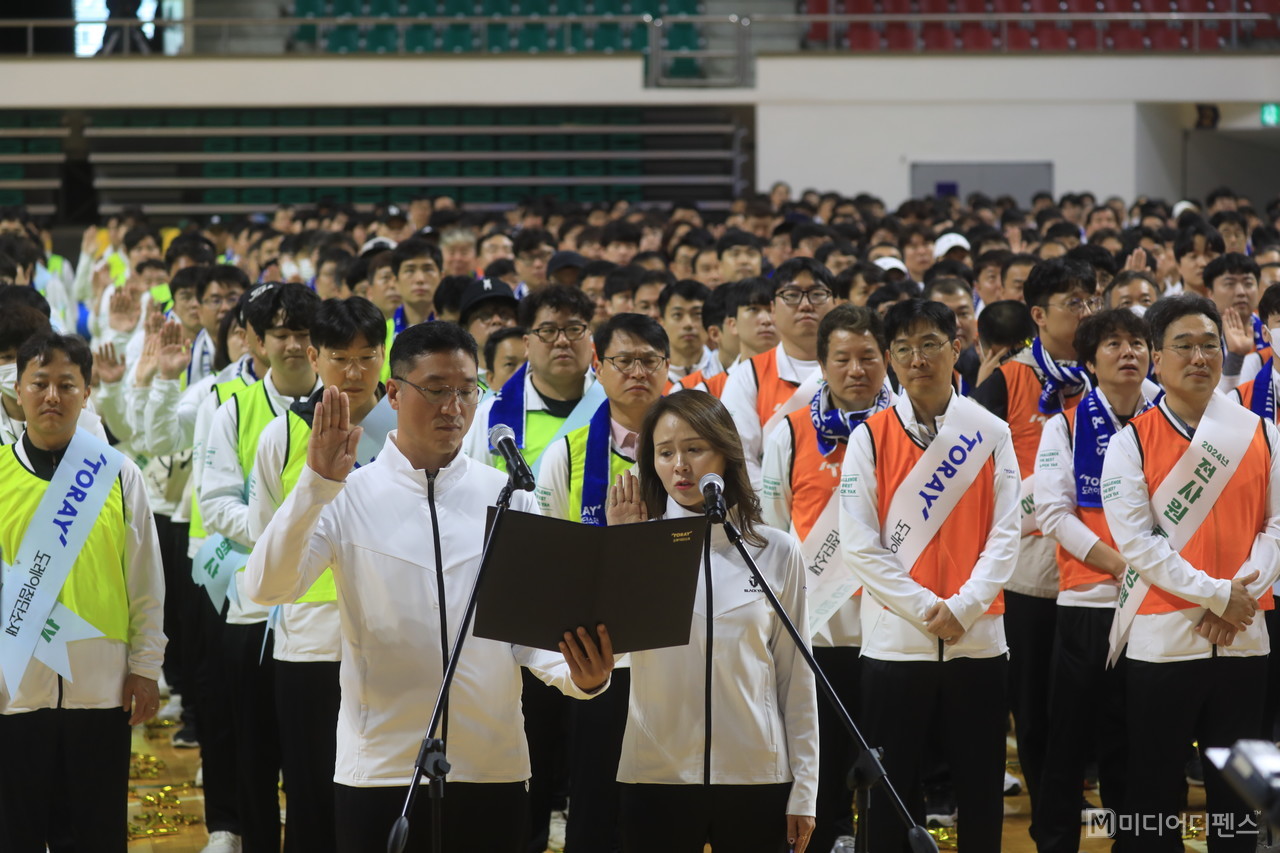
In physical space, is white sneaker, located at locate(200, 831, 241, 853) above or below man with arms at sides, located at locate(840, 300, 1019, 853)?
below

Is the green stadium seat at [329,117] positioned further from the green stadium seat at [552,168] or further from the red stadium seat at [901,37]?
the red stadium seat at [901,37]

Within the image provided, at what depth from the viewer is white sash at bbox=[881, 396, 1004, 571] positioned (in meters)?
3.86

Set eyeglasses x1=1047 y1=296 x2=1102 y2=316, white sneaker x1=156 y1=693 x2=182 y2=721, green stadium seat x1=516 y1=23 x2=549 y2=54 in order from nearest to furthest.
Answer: eyeglasses x1=1047 y1=296 x2=1102 y2=316 < white sneaker x1=156 y1=693 x2=182 y2=721 < green stadium seat x1=516 y1=23 x2=549 y2=54

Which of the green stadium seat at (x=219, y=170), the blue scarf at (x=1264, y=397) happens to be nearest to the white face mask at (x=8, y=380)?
the blue scarf at (x=1264, y=397)

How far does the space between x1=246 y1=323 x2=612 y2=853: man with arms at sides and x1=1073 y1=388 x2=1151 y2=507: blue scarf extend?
204 cm

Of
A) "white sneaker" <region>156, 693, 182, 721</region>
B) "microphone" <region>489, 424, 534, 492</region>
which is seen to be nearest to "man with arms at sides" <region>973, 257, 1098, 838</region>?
"microphone" <region>489, 424, 534, 492</region>

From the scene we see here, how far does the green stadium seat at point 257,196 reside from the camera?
17.6 meters

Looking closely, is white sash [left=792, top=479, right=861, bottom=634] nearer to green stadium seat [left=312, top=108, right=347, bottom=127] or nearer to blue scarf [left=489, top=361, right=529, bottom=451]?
blue scarf [left=489, top=361, right=529, bottom=451]

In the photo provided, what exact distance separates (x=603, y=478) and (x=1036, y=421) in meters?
1.67

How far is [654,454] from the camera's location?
323 centimetres

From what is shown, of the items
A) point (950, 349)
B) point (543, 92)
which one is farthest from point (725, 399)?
point (543, 92)

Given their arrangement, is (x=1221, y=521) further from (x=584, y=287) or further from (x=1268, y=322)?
(x=584, y=287)

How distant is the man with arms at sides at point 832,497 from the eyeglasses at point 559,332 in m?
0.71

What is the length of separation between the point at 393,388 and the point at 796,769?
1143 mm
